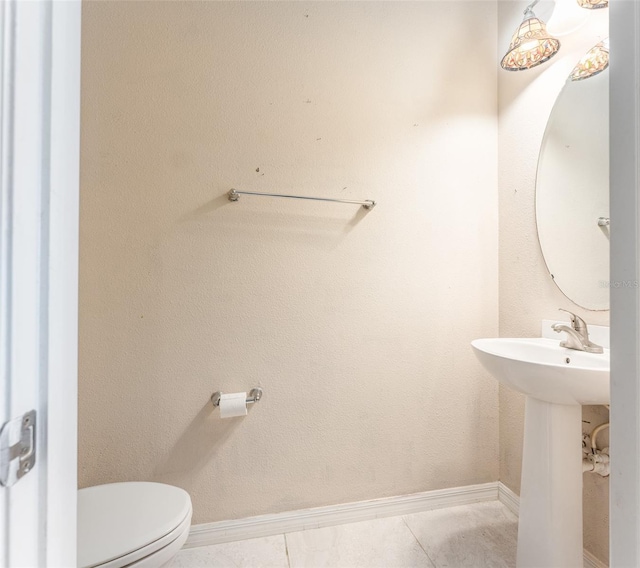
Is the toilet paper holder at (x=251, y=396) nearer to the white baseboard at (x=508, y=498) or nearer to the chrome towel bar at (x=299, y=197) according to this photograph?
the chrome towel bar at (x=299, y=197)

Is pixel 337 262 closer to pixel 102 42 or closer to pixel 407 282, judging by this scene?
pixel 407 282

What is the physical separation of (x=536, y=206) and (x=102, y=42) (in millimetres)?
1824

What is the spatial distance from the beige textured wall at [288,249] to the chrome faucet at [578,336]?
17.7 inches

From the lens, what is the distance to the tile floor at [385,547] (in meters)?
1.27

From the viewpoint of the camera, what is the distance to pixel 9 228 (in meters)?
0.32

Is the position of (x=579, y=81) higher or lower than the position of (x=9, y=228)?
higher

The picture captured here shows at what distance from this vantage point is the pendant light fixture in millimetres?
1277

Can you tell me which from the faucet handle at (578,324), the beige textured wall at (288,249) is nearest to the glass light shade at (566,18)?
the beige textured wall at (288,249)

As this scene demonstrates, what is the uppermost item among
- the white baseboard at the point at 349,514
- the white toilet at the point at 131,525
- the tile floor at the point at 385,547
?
the white toilet at the point at 131,525

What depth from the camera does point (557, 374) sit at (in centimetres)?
92

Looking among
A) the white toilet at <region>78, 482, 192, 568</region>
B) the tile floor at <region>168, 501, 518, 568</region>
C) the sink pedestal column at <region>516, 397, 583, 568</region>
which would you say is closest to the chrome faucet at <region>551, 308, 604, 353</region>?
the sink pedestal column at <region>516, 397, 583, 568</region>

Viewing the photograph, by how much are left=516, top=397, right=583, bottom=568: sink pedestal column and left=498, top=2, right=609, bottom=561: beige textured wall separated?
0.21 m

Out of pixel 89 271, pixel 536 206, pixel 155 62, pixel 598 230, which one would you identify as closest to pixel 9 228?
pixel 89 271

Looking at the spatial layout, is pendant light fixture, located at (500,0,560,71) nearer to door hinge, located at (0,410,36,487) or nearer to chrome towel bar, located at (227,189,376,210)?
chrome towel bar, located at (227,189,376,210)
